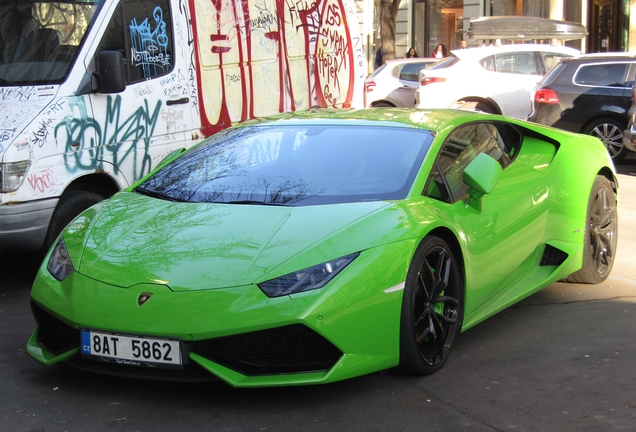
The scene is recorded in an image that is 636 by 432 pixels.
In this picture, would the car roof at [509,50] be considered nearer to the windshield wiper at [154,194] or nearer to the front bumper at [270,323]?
the windshield wiper at [154,194]

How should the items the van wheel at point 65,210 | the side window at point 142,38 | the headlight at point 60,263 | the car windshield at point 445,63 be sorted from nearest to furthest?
the headlight at point 60,263 < the van wheel at point 65,210 < the side window at point 142,38 < the car windshield at point 445,63

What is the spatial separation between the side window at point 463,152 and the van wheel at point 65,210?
2973 millimetres

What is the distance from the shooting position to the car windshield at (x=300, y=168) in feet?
15.7

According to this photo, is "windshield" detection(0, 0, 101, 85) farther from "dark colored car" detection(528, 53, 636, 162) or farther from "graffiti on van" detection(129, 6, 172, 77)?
"dark colored car" detection(528, 53, 636, 162)

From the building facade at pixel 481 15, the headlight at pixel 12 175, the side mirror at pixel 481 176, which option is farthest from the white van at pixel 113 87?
the building facade at pixel 481 15

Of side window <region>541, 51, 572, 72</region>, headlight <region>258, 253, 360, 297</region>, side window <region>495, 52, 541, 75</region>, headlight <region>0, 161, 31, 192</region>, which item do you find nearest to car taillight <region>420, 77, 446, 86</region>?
side window <region>495, 52, 541, 75</region>

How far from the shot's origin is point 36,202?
6.48 meters

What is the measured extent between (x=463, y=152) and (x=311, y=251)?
5.04 ft

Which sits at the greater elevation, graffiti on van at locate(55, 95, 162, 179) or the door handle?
the door handle

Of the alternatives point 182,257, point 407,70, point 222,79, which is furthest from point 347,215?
point 407,70

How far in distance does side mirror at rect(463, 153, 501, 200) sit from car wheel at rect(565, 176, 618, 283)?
55.9 inches

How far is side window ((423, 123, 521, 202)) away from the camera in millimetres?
4949

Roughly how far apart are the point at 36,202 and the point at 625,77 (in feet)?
32.9

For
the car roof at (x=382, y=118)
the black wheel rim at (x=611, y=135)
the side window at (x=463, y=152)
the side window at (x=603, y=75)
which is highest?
Answer: the car roof at (x=382, y=118)
